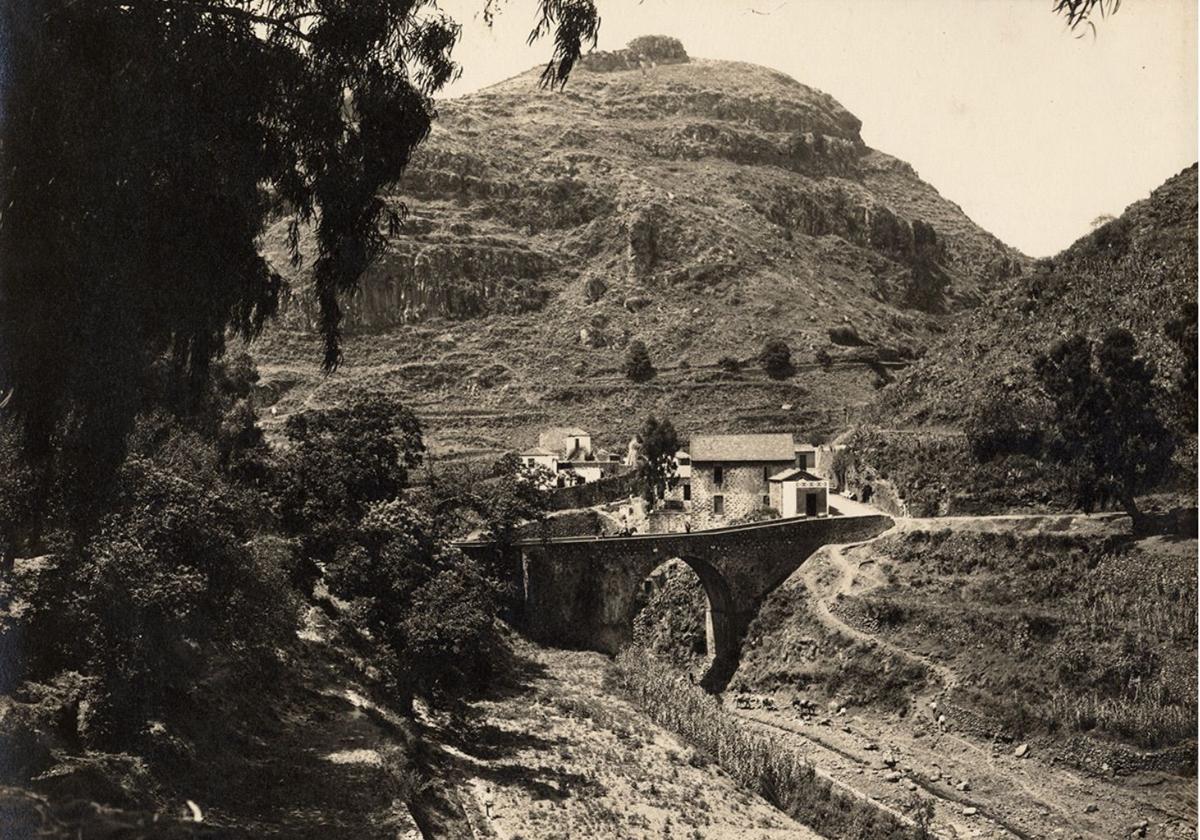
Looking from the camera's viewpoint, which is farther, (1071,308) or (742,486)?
(1071,308)

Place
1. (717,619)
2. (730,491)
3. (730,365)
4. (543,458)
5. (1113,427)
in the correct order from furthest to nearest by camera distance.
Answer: (730,365) < (543,458) < (730,491) < (717,619) < (1113,427)

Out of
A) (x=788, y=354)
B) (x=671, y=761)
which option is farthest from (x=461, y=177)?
(x=671, y=761)

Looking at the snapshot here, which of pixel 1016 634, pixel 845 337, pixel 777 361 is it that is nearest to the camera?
pixel 1016 634

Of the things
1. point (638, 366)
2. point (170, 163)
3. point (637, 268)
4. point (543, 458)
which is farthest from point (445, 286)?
point (170, 163)

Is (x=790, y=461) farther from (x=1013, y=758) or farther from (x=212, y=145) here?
(x=212, y=145)

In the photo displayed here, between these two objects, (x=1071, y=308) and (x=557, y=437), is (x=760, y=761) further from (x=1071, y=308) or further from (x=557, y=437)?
(x=557, y=437)

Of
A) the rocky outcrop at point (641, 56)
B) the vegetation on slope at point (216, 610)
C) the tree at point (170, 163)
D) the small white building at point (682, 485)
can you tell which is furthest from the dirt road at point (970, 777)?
the rocky outcrop at point (641, 56)

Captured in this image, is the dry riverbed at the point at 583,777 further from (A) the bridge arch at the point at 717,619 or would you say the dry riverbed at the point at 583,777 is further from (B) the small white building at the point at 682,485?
(B) the small white building at the point at 682,485

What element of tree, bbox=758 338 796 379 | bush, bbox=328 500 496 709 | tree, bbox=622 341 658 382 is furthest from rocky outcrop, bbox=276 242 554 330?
bush, bbox=328 500 496 709
